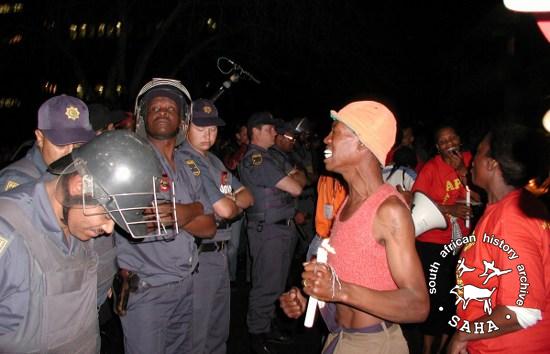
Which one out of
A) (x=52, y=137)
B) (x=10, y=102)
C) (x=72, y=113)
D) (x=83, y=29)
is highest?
(x=83, y=29)

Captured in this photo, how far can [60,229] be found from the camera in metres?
2.20

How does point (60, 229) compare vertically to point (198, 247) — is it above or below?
above

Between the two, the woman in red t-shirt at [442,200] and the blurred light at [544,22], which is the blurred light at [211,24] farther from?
the blurred light at [544,22]

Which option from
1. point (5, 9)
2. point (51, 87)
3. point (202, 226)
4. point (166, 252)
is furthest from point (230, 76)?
point (51, 87)

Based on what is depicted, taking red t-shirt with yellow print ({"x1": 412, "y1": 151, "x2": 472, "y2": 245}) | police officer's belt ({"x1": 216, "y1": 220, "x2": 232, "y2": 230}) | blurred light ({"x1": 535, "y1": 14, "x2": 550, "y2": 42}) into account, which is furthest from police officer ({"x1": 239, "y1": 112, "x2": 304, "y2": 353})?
blurred light ({"x1": 535, "y1": 14, "x2": 550, "y2": 42})

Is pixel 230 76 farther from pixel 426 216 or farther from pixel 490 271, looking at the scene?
pixel 490 271

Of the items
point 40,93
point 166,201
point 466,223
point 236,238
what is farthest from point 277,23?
point 40,93

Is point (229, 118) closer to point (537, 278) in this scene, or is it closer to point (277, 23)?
point (277, 23)

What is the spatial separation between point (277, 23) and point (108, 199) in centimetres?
1319

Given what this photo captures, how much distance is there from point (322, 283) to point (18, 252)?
141 cm

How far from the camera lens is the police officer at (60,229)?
6.77 feet

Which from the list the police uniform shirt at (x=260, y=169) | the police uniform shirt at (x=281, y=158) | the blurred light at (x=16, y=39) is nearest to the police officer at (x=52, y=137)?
the police uniform shirt at (x=260, y=169)

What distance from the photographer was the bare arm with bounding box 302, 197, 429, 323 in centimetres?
224

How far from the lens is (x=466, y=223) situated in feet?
17.6
